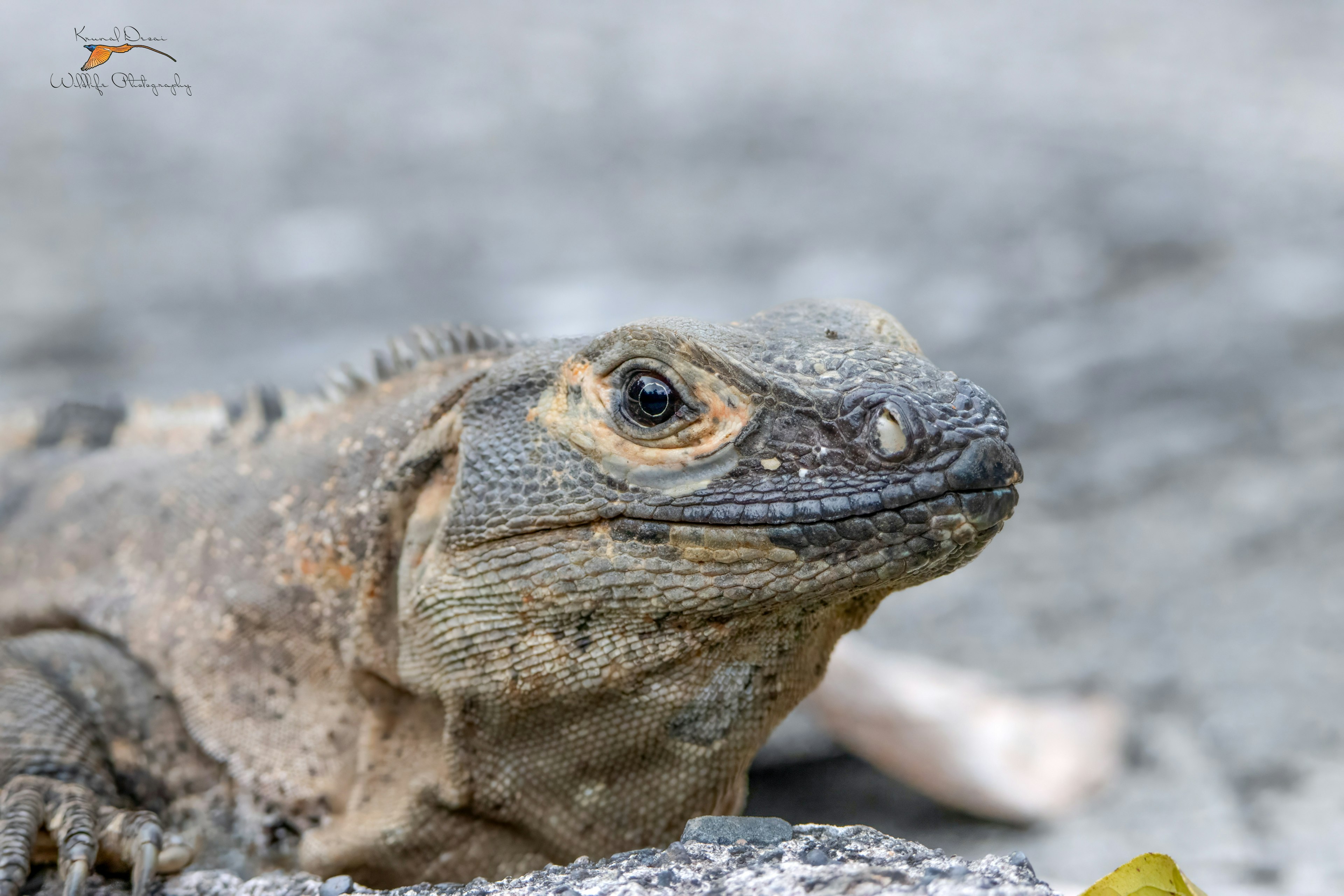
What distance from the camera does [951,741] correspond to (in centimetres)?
715

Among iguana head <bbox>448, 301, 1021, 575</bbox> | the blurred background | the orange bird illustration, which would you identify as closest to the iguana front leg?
iguana head <bbox>448, 301, 1021, 575</bbox>

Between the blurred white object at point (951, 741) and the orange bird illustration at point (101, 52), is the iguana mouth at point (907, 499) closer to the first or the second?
the blurred white object at point (951, 741)

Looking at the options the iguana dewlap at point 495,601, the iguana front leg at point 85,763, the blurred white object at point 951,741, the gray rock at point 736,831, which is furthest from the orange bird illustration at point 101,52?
the blurred white object at point 951,741

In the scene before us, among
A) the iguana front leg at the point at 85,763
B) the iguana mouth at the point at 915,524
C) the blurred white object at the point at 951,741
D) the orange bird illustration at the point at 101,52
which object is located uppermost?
the orange bird illustration at the point at 101,52

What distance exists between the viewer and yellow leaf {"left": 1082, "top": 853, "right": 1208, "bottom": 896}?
333 cm

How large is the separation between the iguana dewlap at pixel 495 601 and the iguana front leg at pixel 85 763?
0.01m

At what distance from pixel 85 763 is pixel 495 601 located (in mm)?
1815

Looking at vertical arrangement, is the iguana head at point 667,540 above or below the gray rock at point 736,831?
above

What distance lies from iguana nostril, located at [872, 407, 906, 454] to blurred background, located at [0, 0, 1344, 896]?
3.85 metres

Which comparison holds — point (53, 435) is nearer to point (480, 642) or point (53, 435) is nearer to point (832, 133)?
point (480, 642)

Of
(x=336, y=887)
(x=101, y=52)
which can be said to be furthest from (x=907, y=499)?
(x=101, y=52)

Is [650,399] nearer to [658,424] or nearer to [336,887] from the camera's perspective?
[658,424]

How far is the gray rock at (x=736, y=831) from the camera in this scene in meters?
3.62

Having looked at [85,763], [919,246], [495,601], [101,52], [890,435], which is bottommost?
[85,763]
